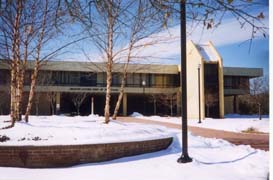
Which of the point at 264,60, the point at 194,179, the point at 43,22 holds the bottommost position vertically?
the point at 194,179

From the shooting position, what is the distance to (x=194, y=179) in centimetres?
489

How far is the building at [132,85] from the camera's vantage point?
9.63 meters

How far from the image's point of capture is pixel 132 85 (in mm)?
13867

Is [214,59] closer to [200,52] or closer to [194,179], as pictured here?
[200,52]

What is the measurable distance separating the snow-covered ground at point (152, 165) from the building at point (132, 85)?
1269 millimetres

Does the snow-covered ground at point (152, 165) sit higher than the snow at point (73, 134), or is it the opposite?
the snow at point (73, 134)

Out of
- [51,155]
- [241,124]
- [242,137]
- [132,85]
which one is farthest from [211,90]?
[51,155]

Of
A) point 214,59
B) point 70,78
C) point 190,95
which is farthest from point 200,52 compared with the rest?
point 70,78

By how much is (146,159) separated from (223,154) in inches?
54.4

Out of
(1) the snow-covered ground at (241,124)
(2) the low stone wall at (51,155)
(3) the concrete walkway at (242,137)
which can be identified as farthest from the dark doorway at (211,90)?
(2) the low stone wall at (51,155)

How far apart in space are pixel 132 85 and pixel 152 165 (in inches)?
327

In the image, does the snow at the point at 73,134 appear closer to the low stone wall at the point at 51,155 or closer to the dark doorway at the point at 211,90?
the low stone wall at the point at 51,155

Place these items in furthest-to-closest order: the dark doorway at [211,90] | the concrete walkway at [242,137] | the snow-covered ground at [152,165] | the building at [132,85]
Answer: the dark doorway at [211,90]
the building at [132,85]
the concrete walkway at [242,137]
the snow-covered ground at [152,165]

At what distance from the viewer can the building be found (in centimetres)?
963
